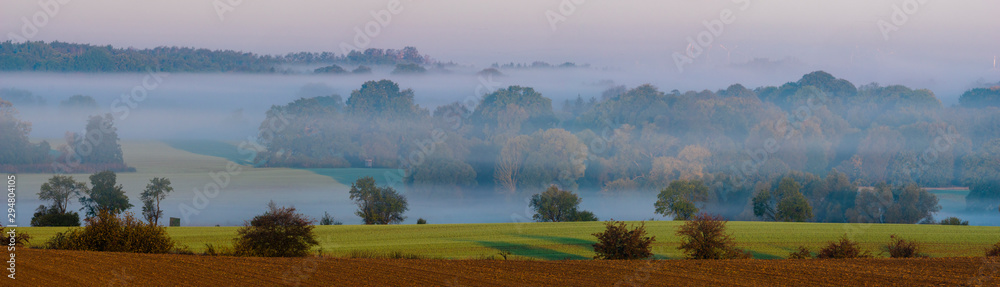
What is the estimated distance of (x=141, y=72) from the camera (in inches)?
5340

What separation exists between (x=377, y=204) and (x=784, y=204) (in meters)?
33.0

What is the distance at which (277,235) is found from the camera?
25.5m

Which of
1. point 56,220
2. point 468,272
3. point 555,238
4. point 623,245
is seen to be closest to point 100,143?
point 56,220

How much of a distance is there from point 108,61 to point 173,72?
20.7m

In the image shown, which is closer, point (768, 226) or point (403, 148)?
point (768, 226)

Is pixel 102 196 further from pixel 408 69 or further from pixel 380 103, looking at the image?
pixel 408 69

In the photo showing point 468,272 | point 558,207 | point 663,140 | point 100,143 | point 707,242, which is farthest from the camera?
point 663,140

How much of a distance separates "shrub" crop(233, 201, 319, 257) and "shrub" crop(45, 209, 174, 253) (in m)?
2.68

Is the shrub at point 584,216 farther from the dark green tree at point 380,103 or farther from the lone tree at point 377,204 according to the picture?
the dark green tree at point 380,103

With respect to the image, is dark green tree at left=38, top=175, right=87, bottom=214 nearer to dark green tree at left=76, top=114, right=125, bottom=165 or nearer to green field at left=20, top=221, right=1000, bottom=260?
green field at left=20, top=221, right=1000, bottom=260

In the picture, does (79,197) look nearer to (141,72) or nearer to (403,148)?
(403,148)

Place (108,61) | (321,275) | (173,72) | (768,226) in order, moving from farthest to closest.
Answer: (173,72)
(108,61)
(768,226)
(321,275)

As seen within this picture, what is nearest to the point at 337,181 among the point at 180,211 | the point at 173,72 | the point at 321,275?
the point at 180,211

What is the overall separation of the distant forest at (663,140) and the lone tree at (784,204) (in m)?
5.71
